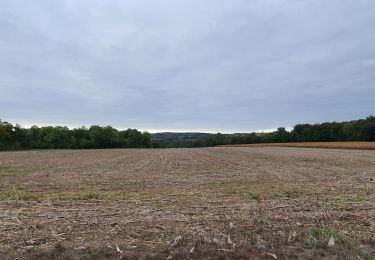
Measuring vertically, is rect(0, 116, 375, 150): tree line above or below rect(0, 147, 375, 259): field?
above

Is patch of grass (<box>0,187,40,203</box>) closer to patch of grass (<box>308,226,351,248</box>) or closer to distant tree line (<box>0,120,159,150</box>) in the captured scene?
patch of grass (<box>308,226,351,248</box>)

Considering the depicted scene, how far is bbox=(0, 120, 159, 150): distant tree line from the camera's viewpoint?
110 m

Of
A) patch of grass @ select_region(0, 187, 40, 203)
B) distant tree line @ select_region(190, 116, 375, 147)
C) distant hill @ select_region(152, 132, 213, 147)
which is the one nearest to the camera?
patch of grass @ select_region(0, 187, 40, 203)

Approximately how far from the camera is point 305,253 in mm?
5672

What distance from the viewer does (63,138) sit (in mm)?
133375

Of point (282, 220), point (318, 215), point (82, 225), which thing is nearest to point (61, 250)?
point (82, 225)

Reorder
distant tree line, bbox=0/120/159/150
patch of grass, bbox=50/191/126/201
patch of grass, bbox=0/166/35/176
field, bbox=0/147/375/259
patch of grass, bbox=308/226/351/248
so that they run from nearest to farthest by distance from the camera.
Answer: field, bbox=0/147/375/259 → patch of grass, bbox=308/226/351/248 → patch of grass, bbox=50/191/126/201 → patch of grass, bbox=0/166/35/176 → distant tree line, bbox=0/120/159/150

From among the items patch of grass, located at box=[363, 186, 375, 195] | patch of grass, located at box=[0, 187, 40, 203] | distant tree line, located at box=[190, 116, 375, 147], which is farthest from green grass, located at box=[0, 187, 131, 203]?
distant tree line, located at box=[190, 116, 375, 147]

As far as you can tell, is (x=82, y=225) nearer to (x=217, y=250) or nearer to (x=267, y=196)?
(x=217, y=250)

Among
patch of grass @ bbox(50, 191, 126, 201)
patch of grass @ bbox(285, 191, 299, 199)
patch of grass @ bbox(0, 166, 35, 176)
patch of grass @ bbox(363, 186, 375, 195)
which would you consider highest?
patch of grass @ bbox(0, 166, 35, 176)

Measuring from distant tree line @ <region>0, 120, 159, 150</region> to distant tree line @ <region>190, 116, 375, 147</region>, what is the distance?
107 ft

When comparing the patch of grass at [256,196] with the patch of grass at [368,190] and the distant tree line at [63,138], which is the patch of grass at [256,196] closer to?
the patch of grass at [368,190]

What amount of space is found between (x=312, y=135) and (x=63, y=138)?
9148 cm

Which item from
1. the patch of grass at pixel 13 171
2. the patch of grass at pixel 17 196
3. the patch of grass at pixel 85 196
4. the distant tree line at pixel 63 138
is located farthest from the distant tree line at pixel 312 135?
the patch of grass at pixel 17 196
